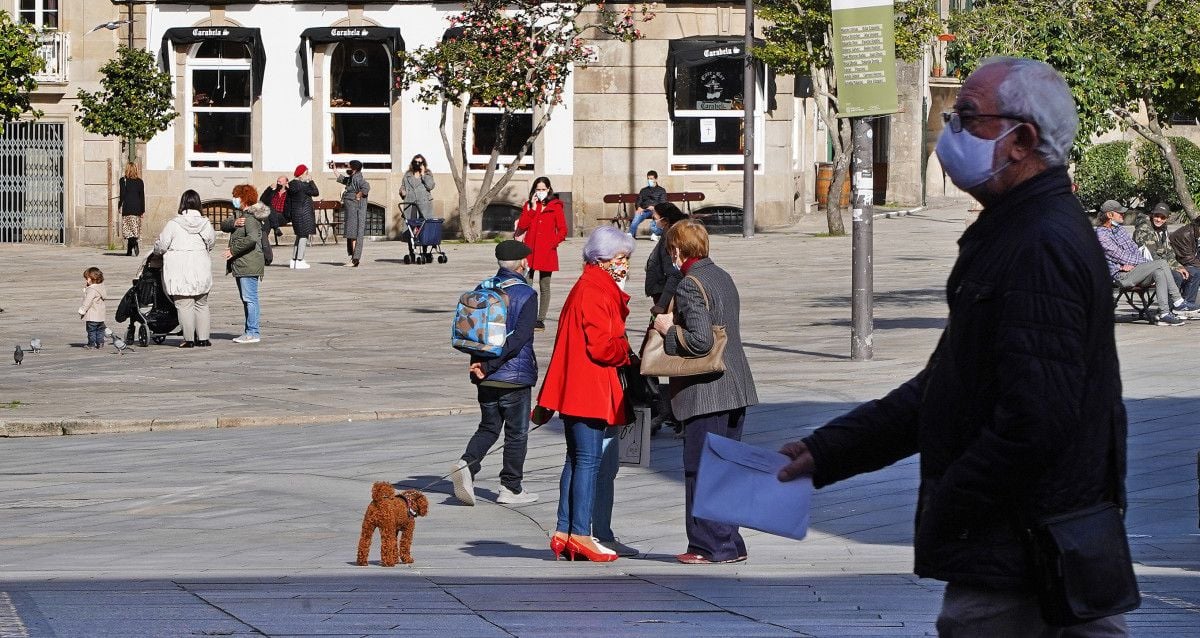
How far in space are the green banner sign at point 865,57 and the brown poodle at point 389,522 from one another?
7962 millimetres

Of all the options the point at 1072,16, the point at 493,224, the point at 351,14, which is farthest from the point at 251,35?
the point at 1072,16

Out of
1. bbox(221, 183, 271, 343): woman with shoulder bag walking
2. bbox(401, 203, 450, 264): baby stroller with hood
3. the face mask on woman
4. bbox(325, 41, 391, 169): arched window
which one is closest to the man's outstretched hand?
the face mask on woman

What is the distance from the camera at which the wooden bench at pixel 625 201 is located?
1398 inches

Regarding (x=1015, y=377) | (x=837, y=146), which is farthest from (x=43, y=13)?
(x=1015, y=377)

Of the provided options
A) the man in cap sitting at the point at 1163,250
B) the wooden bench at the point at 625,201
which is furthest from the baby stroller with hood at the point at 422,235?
the man in cap sitting at the point at 1163,250

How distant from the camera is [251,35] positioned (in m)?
37.1

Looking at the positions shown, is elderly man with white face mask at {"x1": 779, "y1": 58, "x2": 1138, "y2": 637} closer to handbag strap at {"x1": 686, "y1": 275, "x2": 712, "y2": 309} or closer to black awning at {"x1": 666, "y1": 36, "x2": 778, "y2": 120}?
handbag strap at {"x1": 686, "y1": 275, "x2": 712, "y2": 309}

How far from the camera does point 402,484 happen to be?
35.7 feet

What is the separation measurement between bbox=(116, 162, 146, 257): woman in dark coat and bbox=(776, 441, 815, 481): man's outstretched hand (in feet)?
99.6

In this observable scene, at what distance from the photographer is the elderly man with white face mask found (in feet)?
10.3

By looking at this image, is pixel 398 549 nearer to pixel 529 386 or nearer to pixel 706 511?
pixel 529 386

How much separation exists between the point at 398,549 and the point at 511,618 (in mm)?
1818

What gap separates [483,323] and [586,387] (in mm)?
1421

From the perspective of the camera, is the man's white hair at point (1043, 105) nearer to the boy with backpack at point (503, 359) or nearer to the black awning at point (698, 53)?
the boy with backpack at point (503, 359)
